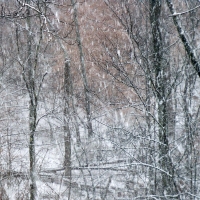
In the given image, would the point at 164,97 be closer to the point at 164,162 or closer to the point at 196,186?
the point at 164,162

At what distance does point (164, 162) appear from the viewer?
561 centimetres

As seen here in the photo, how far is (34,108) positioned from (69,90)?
185 inches

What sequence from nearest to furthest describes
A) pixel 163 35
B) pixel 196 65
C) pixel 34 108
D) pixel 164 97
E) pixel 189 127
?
pixel 196 65, pixel 189 127, pixel 164 97, pixel 163 35, pixel 34 108

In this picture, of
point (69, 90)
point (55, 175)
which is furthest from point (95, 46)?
point (55, 175)

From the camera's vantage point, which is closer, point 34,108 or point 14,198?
point 34,108

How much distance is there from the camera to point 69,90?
1154 centimetres

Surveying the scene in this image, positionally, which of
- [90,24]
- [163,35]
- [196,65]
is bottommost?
[196,65]

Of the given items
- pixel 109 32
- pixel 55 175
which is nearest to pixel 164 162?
pixel 55 175

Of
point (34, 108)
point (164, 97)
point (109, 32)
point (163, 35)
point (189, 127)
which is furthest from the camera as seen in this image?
point (109, 32)

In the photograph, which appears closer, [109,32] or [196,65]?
[196,65]

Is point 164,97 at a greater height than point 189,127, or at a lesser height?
greater

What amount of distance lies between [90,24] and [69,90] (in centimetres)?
982

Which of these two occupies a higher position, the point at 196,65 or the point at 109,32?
the point at 109,32

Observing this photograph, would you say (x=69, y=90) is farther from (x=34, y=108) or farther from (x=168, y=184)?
(x=168, y=184)
